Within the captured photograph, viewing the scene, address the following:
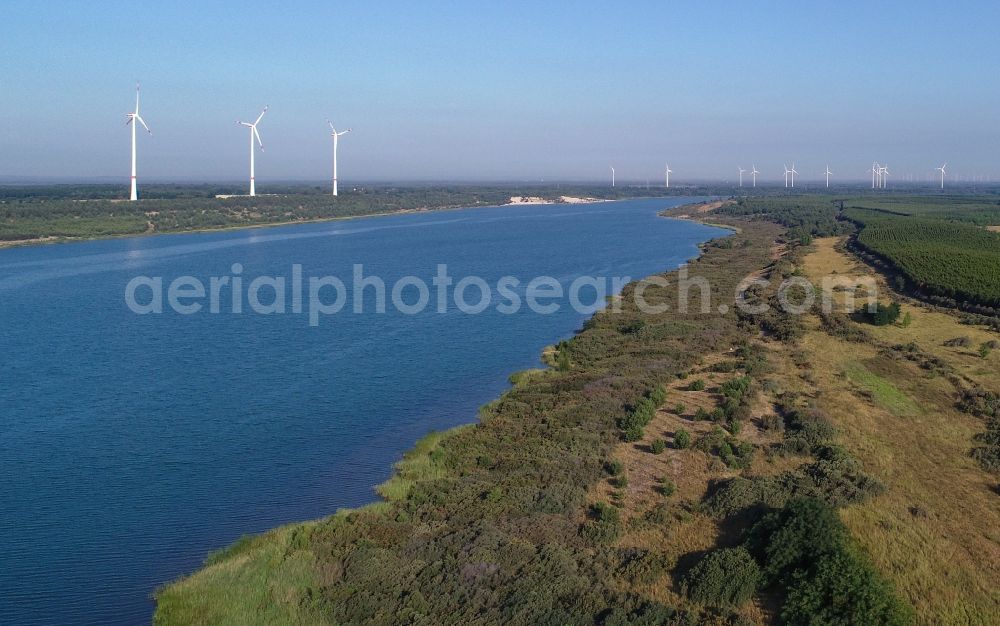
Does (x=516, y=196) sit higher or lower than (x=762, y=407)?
higher

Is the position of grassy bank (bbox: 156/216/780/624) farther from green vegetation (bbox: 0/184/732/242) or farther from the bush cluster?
green vegetation (bbox: 0/184/732/242)

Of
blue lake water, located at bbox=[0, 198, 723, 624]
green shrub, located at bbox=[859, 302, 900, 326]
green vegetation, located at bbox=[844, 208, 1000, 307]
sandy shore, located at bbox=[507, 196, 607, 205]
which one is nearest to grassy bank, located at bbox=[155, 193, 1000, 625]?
blue lake water, located at bbox=[0, 198, 723, 624]

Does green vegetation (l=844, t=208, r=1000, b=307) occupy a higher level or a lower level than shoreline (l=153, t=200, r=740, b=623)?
higher

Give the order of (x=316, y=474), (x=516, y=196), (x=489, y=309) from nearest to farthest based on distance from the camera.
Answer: (x=316, y=474)
(x=489, y=309)
(x=516, y=196)

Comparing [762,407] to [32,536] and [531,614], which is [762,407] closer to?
[531,614]

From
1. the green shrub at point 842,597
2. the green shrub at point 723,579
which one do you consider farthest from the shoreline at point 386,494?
the green shrub at point 842,597

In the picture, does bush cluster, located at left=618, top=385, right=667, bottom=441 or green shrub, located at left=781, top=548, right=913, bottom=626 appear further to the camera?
bush cluster, located at left=618, top=385, right=667, bottom=441

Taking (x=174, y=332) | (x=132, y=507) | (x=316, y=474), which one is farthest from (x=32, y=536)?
(x=174, y=332)

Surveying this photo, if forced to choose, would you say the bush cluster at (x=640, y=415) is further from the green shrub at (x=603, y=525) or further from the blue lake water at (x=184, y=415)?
the blue lake water at (x=184, y=415)
